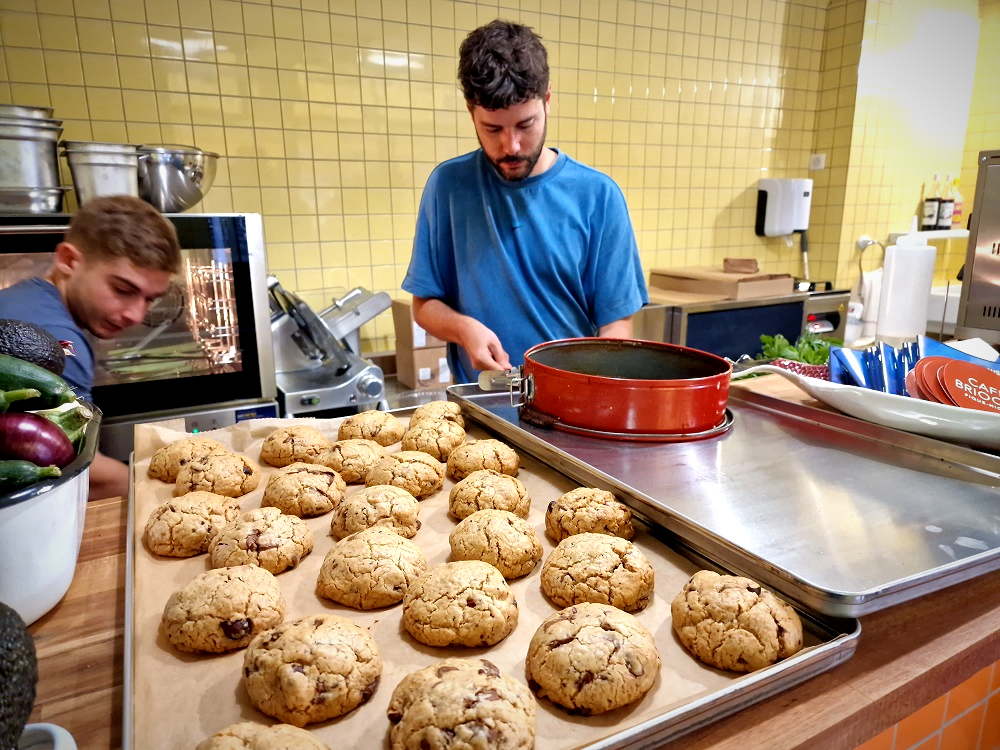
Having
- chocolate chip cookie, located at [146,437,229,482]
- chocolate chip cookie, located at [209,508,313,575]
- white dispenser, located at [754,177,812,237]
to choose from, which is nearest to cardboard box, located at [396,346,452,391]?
chocolate chip cookie, located at [146,437,229,482]

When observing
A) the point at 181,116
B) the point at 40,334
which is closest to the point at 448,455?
the point at 40,334

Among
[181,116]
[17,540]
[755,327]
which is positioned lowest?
[755,327]

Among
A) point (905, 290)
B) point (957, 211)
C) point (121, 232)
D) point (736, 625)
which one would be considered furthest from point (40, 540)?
point (957, 211)

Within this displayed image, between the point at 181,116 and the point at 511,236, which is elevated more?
the point at 181,116

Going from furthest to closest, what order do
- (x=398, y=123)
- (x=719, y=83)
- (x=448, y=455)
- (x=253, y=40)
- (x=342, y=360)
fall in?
1. (x=719, y=83)
2. (x=398, y=123)
3. (x=253, y=40)
4. (x=342, y=360)
5. (x=448, y=455)

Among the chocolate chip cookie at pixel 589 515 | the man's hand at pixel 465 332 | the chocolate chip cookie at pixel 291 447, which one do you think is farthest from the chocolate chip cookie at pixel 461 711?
the man's hand at pixel 465 332

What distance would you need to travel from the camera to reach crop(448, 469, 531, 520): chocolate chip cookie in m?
1.04

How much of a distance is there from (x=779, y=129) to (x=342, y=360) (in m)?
3.22

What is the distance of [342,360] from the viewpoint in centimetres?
239

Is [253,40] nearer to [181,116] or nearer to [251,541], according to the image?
[181,116]

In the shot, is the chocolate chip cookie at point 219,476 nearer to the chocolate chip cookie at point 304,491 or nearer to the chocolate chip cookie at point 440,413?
the chocolate chip cookie at point 304,491

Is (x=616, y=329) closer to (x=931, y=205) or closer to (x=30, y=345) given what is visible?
(x=30, y=345)

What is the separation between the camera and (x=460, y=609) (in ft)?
2.54

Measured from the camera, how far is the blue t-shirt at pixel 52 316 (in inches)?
57.7
